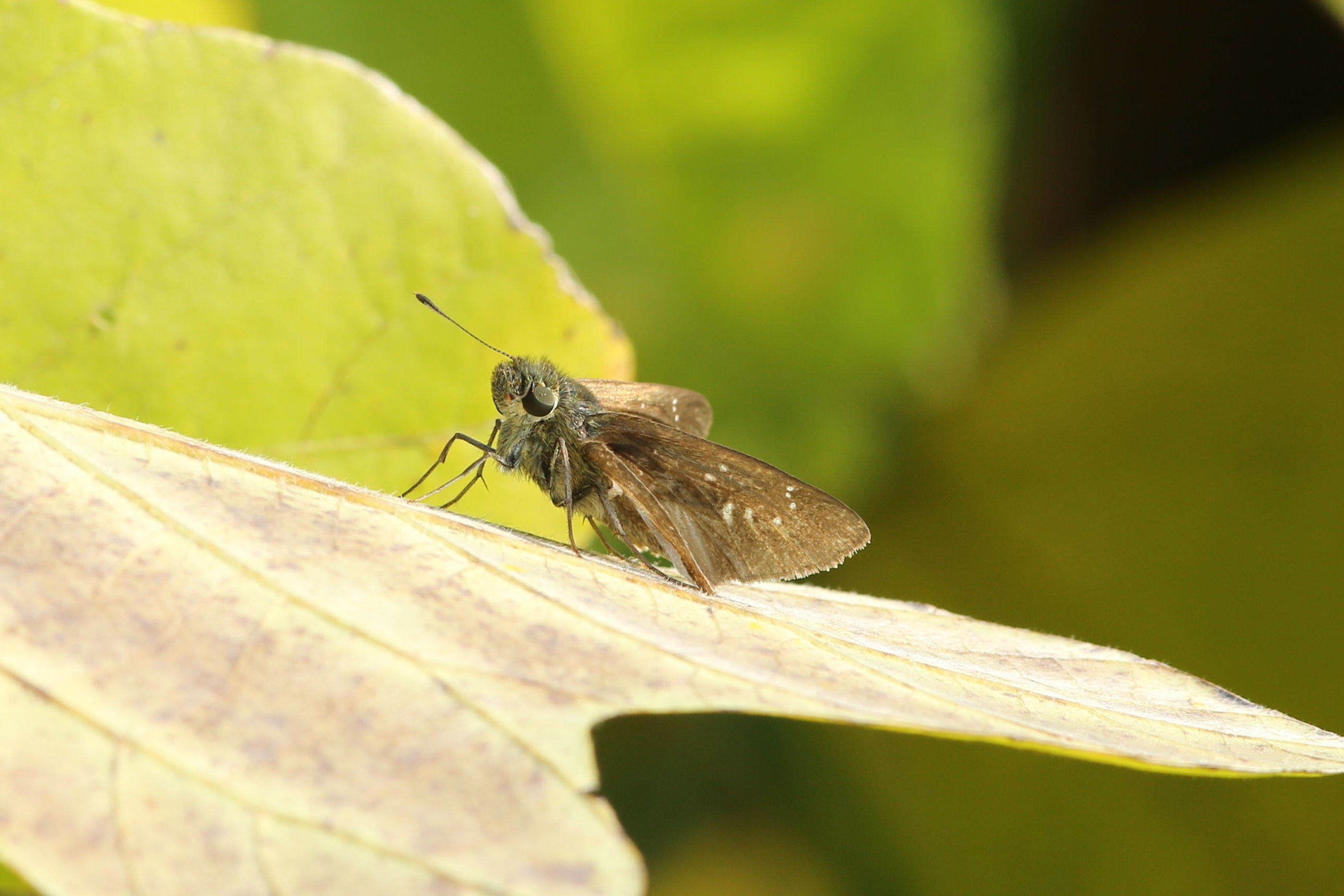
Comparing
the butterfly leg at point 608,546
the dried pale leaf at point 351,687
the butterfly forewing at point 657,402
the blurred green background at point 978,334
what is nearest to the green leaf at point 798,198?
the blurred green background at point 978,334

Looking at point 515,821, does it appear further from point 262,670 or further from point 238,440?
point 238,440

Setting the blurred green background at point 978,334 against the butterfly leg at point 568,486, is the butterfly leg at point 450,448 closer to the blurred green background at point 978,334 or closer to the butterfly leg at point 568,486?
the butterfly leg at point 568,486

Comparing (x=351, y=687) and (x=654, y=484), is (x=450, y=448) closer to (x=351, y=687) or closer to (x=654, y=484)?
(x=654, y=484)

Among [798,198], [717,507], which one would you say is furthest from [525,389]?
[798,198]

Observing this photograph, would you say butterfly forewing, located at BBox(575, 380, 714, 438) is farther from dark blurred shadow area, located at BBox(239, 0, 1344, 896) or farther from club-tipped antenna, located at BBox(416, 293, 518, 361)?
dark blurred shadow area, located at BBox(239, 0, 1344, 896)

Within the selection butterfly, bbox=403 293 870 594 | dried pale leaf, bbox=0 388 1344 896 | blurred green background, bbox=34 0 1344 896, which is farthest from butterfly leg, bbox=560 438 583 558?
blurred green background, bbox=34 0 1344 896

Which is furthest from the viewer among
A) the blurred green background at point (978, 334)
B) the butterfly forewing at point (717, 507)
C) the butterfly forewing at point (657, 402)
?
the blurred green background at point (978, 334)
